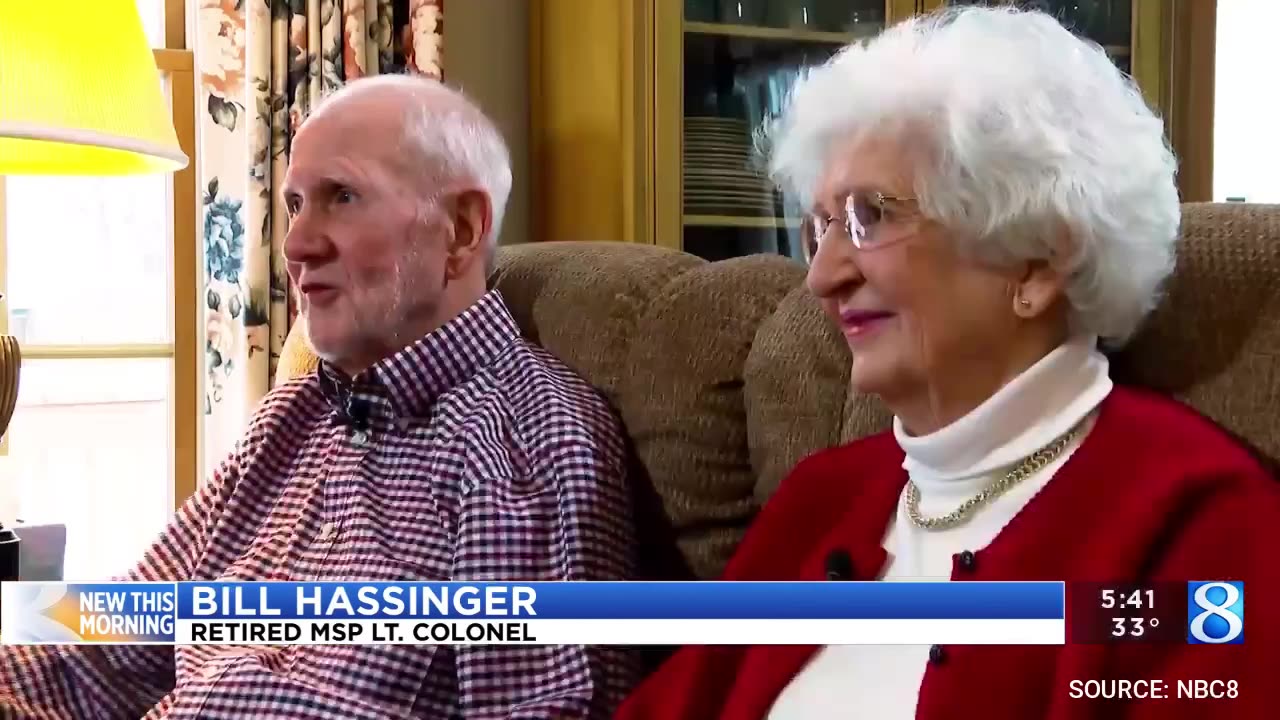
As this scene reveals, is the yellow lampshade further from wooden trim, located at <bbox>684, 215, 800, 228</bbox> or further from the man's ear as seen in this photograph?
wooden trim, located at <bbox>684, 215, 800, 228</bbox>

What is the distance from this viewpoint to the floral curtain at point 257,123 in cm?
221

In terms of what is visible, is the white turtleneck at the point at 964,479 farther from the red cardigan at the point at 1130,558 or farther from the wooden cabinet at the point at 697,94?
the wooden cabinet at the point at 697,94

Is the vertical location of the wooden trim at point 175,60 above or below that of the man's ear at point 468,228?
above

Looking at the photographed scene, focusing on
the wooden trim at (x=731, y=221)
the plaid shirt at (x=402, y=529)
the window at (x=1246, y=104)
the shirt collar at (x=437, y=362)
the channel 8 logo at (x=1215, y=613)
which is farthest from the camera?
the window at (x=1246, y=104)

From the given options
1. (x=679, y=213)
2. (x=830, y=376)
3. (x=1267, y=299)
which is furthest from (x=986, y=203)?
(x=679, y=213)

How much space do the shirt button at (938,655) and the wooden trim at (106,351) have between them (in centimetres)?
199

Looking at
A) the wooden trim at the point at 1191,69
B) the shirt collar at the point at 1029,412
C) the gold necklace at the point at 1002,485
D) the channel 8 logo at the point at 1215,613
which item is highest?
the wooden trim at the point at 1191,69

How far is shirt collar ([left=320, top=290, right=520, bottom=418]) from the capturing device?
1.26 metres

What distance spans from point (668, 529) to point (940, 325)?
47 cm

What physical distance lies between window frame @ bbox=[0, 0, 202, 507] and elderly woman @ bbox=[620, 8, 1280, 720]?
5.73 feet

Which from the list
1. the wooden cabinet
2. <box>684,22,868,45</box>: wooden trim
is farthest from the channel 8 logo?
<box>684,22,868,45</box>: wooden trim

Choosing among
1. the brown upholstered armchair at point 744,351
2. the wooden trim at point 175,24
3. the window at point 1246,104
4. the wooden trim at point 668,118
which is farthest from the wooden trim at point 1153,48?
the wooden trim at point 175,24

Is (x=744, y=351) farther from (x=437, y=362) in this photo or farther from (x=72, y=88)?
(x=72, y=88)

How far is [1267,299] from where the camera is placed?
90 cm
